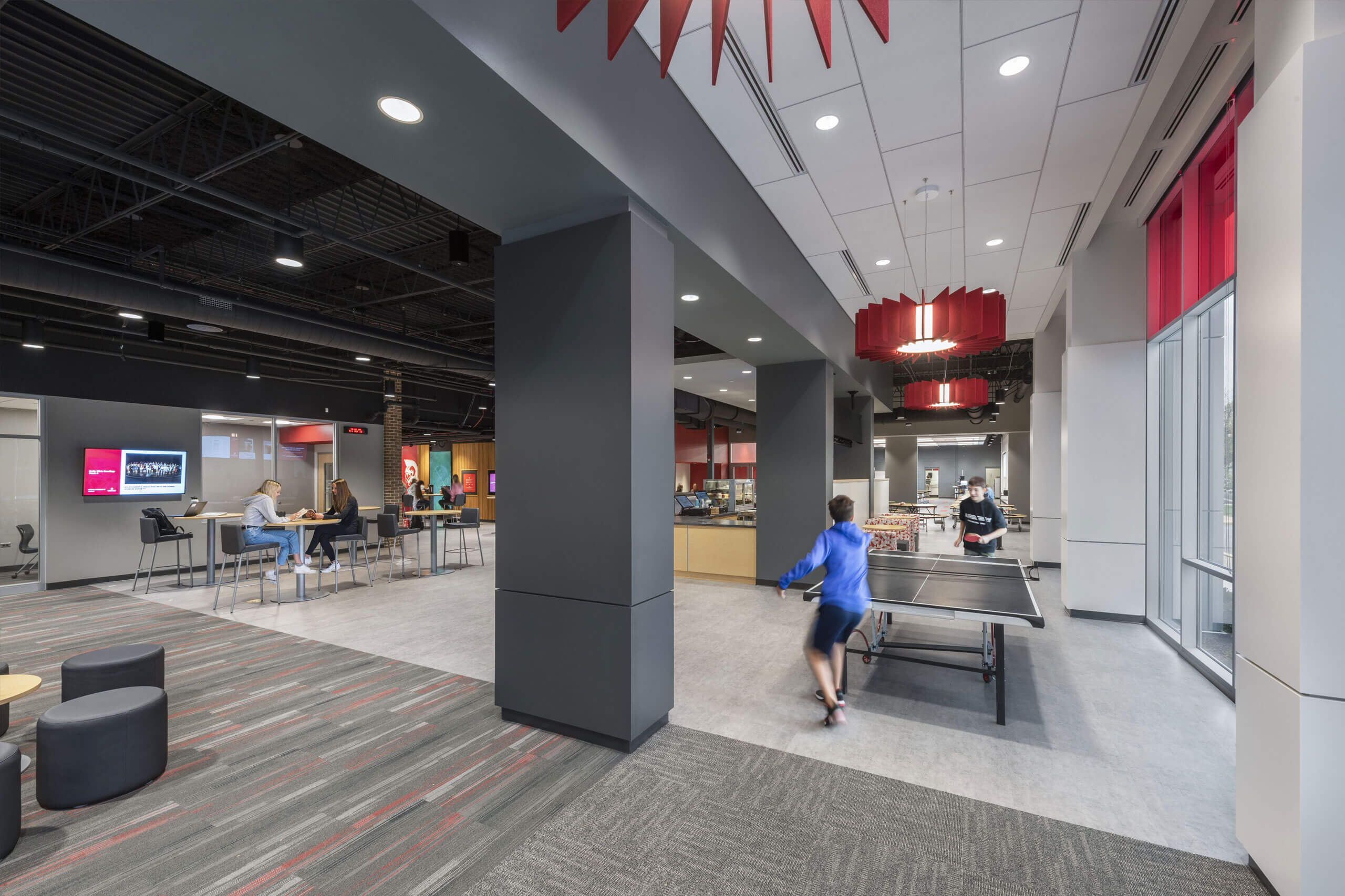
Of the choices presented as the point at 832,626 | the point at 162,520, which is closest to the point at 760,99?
the point at 832,626

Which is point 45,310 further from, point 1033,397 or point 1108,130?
point 1033,397

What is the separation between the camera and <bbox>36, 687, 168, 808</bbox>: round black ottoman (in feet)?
8.71

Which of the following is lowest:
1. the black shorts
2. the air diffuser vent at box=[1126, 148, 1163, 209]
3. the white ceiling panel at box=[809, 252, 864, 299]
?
the black shorts

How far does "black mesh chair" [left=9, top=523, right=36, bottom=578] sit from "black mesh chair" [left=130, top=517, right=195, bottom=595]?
1.13m

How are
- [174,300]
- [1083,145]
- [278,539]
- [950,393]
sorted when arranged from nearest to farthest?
1. [1083,145]
2. [174,300]
3. [278,539]
4. [950,393]

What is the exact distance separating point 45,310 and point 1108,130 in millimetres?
13278

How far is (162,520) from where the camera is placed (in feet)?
28.5

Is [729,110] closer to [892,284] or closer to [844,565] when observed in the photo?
[844,565]

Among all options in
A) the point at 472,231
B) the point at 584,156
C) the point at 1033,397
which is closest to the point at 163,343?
the point at 472,231

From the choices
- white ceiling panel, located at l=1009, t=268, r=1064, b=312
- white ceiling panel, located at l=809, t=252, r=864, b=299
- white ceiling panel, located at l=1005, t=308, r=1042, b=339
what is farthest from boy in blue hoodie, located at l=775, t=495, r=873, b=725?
white ceiling panel, located at l=1005, t=308, r=1042, b=339

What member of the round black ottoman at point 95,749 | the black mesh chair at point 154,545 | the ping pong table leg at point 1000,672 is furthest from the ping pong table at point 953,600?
the black mesh chair at point 154,545

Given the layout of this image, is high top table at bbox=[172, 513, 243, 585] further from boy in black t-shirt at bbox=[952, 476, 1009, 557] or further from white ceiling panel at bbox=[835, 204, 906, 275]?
boy in black t-shirt at bbox=[952, 476, 1009, 557]

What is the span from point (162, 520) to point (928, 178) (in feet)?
36.7

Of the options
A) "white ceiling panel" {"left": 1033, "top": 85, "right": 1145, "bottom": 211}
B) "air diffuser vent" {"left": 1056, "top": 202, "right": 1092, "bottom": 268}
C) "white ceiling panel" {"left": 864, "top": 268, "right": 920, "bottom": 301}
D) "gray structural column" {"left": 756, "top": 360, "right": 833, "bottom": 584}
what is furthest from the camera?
"gray structural column" {"left": 756, "top": 360, "right": 833, "bottom": 584}
